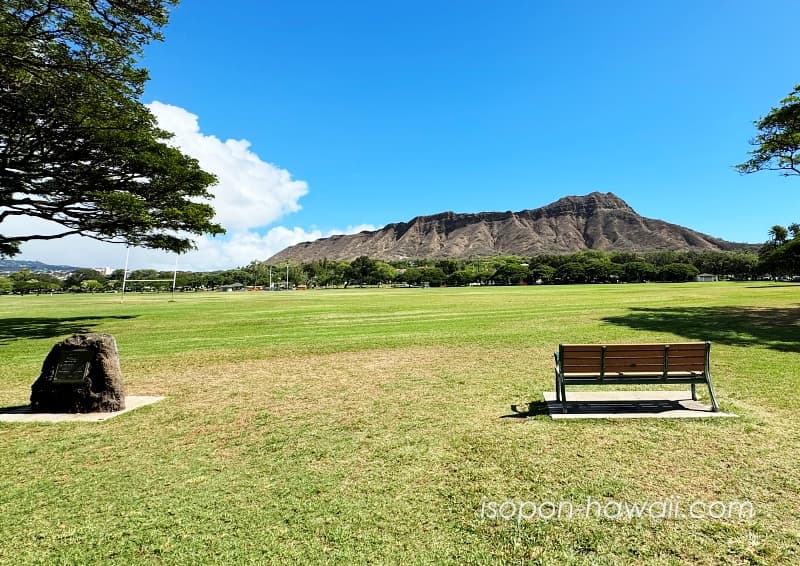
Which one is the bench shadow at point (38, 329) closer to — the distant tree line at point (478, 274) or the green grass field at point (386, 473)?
the green grass field at point (386, 473)

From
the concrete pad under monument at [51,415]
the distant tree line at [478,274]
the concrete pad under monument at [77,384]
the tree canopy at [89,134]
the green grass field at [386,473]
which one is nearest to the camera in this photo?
the green grass field at [386,473]

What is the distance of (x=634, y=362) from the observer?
22.3 feet

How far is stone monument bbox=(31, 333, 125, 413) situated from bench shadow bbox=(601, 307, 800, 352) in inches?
673

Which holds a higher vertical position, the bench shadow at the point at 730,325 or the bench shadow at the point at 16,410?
the bench shadow at the point at 730,325

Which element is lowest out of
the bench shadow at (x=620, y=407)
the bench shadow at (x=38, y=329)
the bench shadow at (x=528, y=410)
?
the bench shadow at (x=528, y=410)

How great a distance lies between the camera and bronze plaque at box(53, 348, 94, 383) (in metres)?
7.41

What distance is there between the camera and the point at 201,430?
21.2ft

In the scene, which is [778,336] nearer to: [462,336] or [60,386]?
[462,336]

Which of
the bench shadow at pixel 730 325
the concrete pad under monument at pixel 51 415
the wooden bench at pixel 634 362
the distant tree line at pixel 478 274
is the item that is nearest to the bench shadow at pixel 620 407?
Result: the wooden bench at pixel 634 362

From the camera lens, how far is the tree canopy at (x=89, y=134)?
43.8 feet

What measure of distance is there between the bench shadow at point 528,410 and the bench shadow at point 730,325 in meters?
9.97

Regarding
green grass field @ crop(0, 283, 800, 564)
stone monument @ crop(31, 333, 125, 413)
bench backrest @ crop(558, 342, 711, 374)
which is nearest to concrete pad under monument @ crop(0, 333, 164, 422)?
stone monument @ crop(31, 333, 125, 413)

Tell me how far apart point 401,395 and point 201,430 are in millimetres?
3731

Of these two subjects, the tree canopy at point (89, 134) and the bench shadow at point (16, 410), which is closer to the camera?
the bench shadow at point (16, 410)
